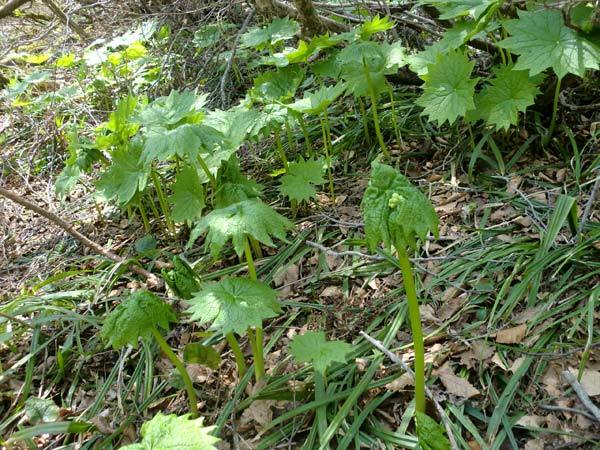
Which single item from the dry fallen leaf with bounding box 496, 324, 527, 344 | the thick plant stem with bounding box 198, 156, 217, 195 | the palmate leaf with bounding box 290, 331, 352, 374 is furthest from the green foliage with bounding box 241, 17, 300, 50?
the dry fallen leaf with bounding box 496, 324, 527, 344

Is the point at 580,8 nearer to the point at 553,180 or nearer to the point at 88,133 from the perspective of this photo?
the point at 553,180

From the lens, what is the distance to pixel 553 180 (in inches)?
94.7

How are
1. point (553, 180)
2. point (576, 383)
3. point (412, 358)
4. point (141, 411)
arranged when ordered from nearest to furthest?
point (576, 383) < point (412, 358) < point (141, 411) < point (553, 180)

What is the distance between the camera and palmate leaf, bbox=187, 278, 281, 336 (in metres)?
1.59

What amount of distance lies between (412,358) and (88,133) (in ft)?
10.3

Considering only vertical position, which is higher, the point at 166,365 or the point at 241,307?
the point at 241,307

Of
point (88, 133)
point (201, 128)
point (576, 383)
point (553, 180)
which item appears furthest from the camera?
point (88, 133)

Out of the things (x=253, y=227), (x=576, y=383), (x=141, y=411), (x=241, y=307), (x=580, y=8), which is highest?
(x=580, y=8)

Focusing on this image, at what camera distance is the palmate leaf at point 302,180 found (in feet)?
8.16

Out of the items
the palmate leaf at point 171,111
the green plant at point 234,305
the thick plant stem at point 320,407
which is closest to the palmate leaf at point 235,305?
the green plant at point 234,305

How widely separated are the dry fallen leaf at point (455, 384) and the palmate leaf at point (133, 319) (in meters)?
0.95

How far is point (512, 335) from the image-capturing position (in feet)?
5.90

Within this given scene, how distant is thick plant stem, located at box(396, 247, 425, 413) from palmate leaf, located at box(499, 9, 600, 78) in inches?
48.1

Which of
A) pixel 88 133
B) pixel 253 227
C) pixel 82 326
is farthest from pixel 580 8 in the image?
pixel 88 133
